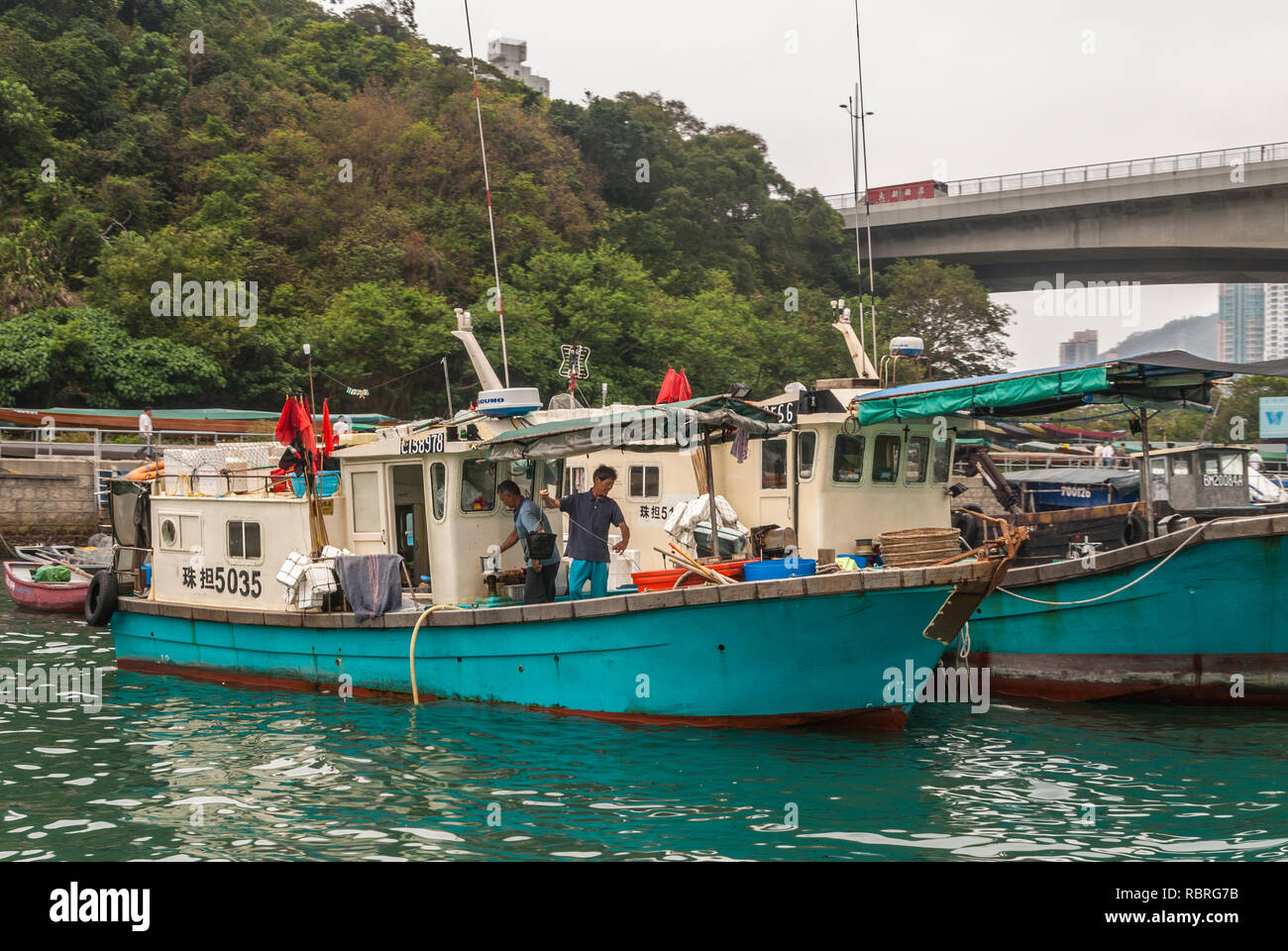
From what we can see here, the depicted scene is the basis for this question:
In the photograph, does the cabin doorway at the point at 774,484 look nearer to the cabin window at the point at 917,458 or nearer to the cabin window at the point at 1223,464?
the cabin window at the point at 917,458

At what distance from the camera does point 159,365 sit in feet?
121

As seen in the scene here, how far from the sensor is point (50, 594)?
803 inches

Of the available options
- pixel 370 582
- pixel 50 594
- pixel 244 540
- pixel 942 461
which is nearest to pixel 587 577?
pixel 370 582

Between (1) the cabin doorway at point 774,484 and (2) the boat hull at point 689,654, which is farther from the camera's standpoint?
(1) the cabin doorway at point 774,484

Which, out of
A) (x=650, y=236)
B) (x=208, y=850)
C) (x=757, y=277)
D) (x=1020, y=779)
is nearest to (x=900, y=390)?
(x=1020, y=779)

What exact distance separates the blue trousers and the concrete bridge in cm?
3900

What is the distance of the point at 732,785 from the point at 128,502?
9.66 m

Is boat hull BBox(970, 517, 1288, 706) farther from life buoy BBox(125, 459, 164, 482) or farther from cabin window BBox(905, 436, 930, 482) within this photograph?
life buoy BBox(125, 459, 164, 482)

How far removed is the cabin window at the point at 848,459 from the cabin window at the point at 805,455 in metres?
0.28

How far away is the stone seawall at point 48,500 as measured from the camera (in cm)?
2883

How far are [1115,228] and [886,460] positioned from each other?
38777mm

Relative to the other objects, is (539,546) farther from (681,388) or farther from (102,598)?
(102,598)

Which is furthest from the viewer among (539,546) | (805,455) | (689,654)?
(805,455)

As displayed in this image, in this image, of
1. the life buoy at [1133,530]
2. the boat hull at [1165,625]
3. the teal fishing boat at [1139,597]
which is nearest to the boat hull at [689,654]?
the teal fishing boat at [1139,597]
